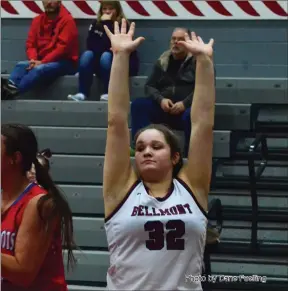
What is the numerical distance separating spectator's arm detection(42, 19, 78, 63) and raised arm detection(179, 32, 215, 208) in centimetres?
404

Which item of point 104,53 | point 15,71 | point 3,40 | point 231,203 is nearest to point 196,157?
point 231,203

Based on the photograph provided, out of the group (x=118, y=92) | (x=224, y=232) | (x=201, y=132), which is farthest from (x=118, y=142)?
(x=224, y=232)

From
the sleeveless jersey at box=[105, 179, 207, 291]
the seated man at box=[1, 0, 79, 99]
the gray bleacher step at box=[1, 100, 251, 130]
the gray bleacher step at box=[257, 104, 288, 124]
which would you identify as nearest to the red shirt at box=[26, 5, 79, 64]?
the seated man at box=[1, 0, 79, 99]

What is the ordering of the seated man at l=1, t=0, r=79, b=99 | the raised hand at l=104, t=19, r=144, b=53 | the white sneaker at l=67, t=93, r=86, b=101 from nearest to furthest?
the raised hand at l=104, t=19, r=144, b=53
the white sneaker at l=67, t=93, r=86, b=101
the seated man at l=1, t=0, r=79, b=99

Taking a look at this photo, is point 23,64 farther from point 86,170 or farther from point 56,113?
point 86,170

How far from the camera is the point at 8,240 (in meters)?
2.92

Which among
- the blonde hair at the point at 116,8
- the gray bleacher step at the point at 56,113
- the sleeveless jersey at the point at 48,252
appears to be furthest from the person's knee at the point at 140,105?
the sleeveless jersey at the point at 48,252

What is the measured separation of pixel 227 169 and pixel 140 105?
2.81 ft

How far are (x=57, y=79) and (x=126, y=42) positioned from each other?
13.3ft

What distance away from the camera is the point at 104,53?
266 inches

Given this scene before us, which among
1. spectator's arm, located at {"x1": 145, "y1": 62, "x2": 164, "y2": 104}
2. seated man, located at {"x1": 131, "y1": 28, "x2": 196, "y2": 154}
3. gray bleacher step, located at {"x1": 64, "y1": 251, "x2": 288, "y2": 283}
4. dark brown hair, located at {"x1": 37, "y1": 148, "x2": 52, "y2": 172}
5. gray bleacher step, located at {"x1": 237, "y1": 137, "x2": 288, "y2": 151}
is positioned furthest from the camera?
gray bleacher step, located at {"x1": 237, "y1": 137, "x2": 288, "y2": 151}

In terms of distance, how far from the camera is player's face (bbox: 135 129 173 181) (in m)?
2.99

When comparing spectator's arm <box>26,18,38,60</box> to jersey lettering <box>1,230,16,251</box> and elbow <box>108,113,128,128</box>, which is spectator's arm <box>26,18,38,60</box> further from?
jersey lettering <box>1,230,16,251</box>

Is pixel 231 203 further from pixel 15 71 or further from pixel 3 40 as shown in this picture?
pixel 3 40
